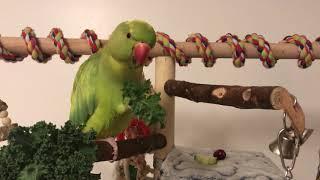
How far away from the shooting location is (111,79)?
0.55m

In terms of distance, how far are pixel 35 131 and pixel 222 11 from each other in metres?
0.70

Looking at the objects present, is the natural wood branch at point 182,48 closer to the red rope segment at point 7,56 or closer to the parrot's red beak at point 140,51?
the red rope segment at point 7,56

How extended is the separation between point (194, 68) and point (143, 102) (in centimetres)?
53

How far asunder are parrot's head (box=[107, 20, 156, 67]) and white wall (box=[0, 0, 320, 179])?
485mm

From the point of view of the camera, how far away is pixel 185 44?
674 mm

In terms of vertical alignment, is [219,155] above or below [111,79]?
below

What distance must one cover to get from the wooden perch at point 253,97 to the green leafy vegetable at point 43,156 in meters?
0.22

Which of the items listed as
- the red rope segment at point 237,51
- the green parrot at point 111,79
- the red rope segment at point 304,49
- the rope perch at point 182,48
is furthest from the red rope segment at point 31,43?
the red rope segment at point 304,49

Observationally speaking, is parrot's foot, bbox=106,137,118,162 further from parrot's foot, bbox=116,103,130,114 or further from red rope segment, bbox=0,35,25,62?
red rope segment, bbox=0,35,25,62

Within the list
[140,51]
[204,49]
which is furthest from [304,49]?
[140,51]

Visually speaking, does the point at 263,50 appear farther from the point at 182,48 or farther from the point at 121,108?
the point at 121,108

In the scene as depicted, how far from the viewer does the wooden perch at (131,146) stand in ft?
1.70

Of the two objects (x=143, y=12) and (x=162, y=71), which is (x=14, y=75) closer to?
(x=143, y=12)

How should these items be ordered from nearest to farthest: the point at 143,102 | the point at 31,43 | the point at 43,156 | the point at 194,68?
the point at 43,156 < the point at 143,102 < the point at 31,43 < the point at 194,68
